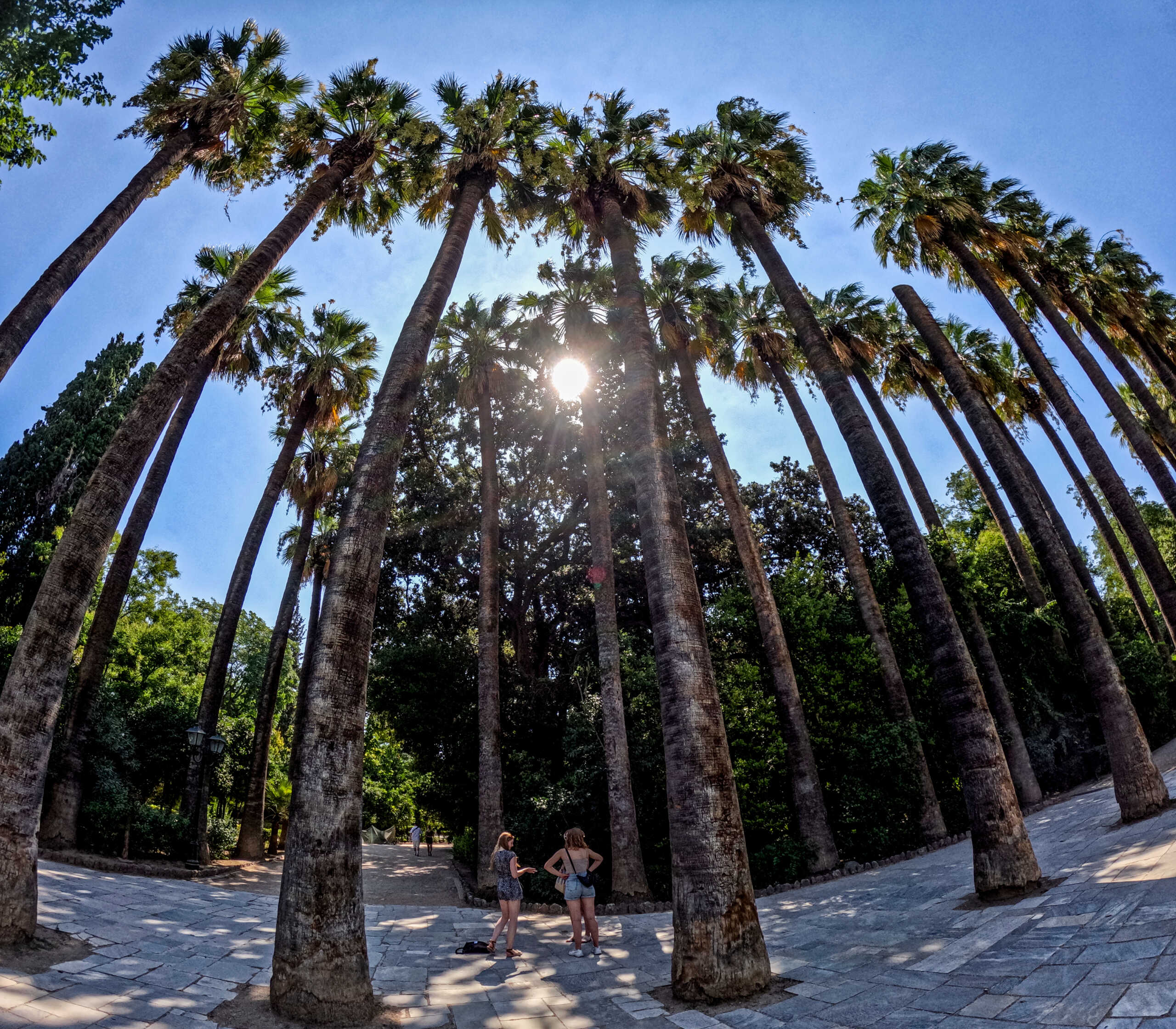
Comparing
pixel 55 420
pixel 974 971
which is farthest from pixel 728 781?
pixel 55 420

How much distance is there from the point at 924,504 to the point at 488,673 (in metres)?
14.2

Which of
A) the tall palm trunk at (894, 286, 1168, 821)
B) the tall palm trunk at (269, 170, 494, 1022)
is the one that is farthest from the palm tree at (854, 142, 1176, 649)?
the tall palm trunk at (269, 170, 494, 1022)

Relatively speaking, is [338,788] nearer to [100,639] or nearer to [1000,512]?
[100,639]

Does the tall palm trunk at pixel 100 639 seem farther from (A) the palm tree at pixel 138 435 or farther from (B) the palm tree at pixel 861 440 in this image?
(B) the palm tree at pixel 861 440

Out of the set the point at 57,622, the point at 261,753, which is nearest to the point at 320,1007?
the point at 57,622

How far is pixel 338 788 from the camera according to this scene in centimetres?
542

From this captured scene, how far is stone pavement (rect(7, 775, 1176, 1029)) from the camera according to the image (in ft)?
13.7

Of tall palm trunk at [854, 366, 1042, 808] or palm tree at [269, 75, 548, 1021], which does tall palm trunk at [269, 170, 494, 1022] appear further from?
tall palm trunk at [854, 366, 1042, 808]

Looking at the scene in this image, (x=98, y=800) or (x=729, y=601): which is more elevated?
(x=729, y=601)

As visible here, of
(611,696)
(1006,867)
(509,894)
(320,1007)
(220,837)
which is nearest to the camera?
(320,1007)

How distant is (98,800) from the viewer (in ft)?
48.3

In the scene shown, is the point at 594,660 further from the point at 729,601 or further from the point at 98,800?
the point at 98,800

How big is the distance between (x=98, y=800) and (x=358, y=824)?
14.4 metres

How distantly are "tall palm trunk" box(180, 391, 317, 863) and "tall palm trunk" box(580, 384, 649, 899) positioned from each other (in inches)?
397
